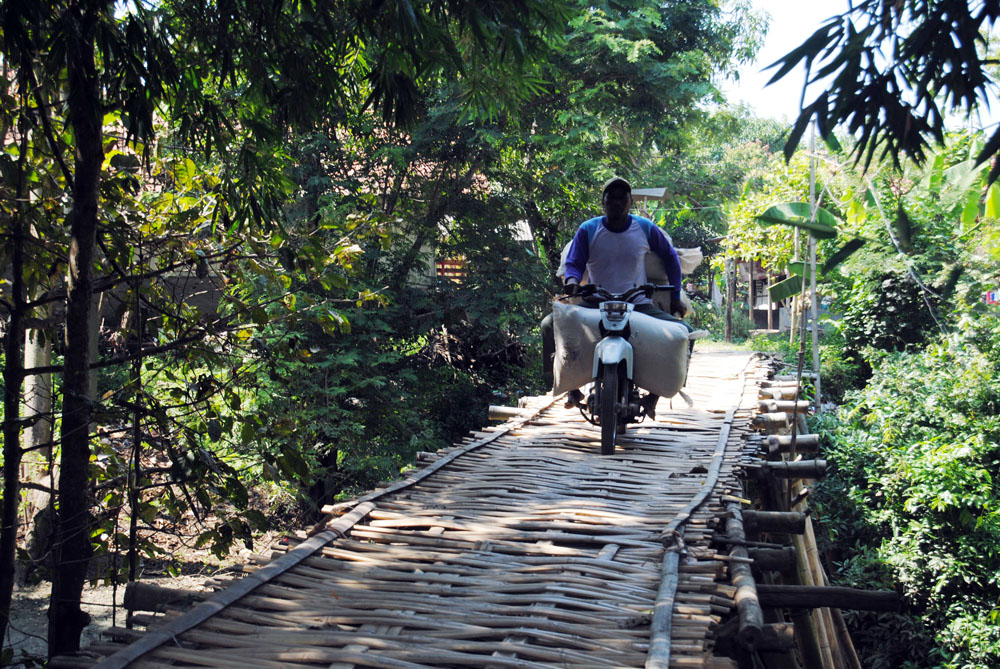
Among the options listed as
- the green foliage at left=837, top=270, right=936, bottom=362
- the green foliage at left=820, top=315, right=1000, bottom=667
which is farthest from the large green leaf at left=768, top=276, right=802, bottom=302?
the green foliage at left=837, top=270, right=936, bottom=362

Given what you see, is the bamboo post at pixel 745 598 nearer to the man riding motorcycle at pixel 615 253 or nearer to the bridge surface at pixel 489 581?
the bridge surface at pixel 489 581

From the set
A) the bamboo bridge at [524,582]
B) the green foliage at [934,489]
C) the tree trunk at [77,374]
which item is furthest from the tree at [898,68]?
the green foliage at [934,489]

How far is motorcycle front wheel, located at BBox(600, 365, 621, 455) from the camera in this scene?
5.00m

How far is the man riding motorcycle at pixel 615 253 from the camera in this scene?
557 centimetres

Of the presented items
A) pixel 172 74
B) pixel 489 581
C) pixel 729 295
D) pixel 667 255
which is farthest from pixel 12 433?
pixel 729 295

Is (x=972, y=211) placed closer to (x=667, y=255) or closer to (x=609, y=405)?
(x=609, y=405)

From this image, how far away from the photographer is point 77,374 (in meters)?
2.99

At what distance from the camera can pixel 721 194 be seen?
17.1m

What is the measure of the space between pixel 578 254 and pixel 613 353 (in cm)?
94

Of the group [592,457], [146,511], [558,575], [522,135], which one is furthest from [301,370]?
[558,575]

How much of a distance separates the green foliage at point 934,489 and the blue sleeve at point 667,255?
3.37m

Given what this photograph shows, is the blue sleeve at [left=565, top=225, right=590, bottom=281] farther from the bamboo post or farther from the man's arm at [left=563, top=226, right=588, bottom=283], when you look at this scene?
the bamboo post

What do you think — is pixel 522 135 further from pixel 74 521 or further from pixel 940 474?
pixel 74 521

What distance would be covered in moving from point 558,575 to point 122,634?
4.60 ft
